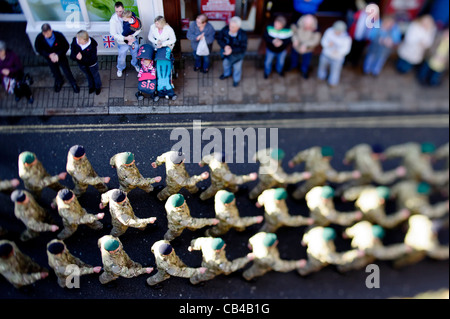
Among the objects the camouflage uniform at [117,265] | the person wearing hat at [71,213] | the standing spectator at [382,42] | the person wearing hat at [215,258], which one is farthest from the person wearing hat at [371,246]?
the person wearing hat at [71,213]

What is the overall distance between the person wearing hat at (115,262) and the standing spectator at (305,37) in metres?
5.78

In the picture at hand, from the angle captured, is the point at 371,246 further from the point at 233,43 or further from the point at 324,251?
the point at 233,43

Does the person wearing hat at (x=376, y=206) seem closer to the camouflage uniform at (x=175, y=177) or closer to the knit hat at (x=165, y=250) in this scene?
the camouflage uniform at (x=175, y=177)

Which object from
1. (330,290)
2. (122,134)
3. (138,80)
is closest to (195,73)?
(138,80)

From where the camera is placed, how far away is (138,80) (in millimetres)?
10742

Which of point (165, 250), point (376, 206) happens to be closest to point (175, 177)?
point (165, 250)

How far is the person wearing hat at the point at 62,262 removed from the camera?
781cm

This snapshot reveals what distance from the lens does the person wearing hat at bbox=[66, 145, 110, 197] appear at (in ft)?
27.8

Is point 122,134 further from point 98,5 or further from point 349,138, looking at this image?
point 349,138

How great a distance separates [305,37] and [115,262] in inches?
243

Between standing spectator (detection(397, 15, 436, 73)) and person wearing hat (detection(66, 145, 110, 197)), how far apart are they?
23.8 ft

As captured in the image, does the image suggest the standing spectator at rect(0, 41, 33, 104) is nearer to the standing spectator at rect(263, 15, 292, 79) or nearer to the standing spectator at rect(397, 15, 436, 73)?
the standing spectator at rect(263, 15, 292, 79)

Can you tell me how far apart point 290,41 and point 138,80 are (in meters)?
3.52

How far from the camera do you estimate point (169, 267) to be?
26.6 feet
